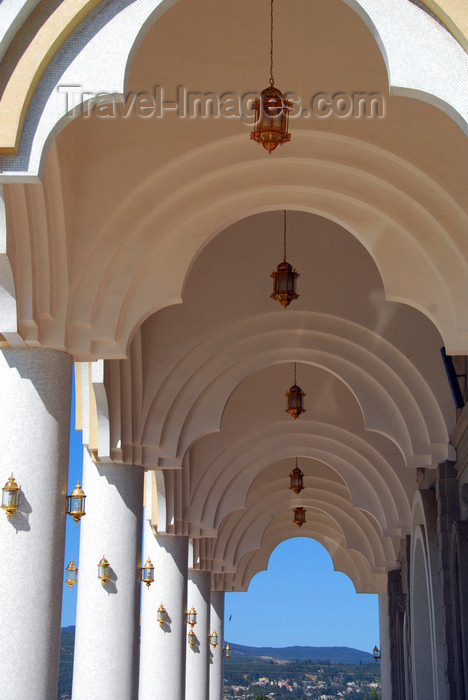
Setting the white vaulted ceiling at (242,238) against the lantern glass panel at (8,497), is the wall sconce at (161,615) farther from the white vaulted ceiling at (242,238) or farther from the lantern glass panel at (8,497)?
the lantern glass panel at (8,497)

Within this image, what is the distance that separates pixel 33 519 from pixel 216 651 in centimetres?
2327

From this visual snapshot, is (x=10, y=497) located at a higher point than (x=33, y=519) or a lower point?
higher

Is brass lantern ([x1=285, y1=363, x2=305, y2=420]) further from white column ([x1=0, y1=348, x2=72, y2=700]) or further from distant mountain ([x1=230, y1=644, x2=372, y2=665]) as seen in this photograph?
distant mountain ([x1=230, y1=644, x2=372, y2=665])

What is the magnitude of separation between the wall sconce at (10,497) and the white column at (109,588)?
4.68 m

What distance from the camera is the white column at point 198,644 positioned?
25406 mm

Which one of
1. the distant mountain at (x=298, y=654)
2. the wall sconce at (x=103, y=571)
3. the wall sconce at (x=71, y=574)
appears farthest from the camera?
the distant mountain at (x=298, y=654)

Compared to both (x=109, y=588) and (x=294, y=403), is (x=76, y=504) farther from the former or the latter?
(x=294, y=403)

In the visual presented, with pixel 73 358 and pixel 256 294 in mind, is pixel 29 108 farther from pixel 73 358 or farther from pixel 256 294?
pixel 256 294

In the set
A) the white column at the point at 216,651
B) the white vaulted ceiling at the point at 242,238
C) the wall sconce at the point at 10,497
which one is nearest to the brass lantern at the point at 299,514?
the white vaulted ceiling at the point at 242,238

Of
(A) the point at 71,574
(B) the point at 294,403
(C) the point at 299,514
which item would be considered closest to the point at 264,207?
(A) the point at 71,574

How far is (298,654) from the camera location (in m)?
73.2

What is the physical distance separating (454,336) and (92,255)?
3957 mm

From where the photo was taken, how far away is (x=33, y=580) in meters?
9.23

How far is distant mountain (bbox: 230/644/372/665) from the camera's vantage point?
2766 inches
